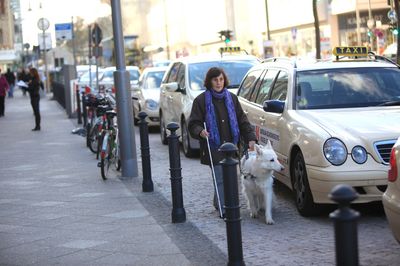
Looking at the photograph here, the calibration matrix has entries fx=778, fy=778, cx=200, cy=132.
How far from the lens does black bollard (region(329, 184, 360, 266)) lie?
3.47 metres

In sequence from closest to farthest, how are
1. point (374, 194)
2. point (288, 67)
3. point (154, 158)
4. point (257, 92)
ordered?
point (374, 194) < point (288, 67) < point (257, 92) < point (154, 158)

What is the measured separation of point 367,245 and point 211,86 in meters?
2.34

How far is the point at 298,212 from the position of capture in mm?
8203

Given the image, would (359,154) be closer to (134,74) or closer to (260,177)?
(260,177)

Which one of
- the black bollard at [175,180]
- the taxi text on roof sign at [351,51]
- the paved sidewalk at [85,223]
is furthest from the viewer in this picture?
the taxi text on roof sign at [351,51]

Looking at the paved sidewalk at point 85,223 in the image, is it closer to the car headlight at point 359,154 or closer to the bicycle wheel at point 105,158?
the bicycle wheel at point 105,158

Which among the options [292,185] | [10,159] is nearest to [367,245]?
[292,185]

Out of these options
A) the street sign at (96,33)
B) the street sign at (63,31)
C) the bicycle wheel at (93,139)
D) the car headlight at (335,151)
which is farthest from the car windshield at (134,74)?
the car headlight at (335,151)

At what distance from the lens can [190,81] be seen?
14250 millimetres

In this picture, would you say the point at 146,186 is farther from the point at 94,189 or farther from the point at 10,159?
the point at 10,159

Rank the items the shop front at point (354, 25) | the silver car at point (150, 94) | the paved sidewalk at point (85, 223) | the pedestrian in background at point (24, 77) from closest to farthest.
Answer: the paved sidewalk at point (85, 223) → the silver car at point (150, 94) → the pedestrian in background at point (24, 77) → the shop front at point (354, 25)

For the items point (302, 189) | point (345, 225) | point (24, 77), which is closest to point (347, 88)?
point (302, 189)

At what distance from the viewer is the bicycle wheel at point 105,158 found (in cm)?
1140

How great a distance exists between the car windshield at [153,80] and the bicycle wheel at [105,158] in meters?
8.60
